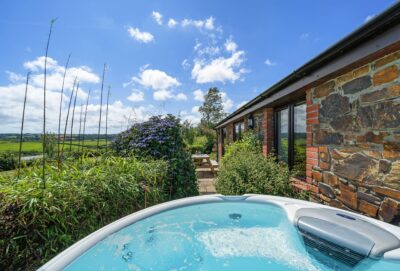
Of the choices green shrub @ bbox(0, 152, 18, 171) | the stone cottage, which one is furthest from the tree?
the stone cottage

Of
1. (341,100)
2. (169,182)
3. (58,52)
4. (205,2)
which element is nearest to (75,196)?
(169,182)

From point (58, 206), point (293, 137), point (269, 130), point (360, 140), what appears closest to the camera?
point (58, 206)

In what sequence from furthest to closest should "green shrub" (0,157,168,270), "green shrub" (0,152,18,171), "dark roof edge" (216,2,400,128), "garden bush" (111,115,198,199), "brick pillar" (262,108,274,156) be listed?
"green shrub" (0,152,18,171), "brick pillar" (262,108,274,156), "garden bush" (111,115,198,199), "green shrub" (0,157,168,270), "dark roof edge" (216,2,400,128)

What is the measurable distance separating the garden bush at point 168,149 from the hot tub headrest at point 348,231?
2480mm

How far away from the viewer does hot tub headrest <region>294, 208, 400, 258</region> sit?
1.69 m

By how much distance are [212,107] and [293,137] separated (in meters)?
31.2

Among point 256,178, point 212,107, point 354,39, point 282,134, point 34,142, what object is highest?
point 212,107

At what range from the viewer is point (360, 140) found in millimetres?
2408

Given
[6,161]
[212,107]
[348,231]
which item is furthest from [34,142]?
[212,107]

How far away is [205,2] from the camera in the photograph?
18.1 ft

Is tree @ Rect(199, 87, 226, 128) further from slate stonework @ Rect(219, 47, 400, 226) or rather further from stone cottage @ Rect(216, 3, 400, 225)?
slate stonework @ Rect(219, 47, 400, 226)

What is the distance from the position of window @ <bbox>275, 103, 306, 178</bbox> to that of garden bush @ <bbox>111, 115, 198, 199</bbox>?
90.9 inches

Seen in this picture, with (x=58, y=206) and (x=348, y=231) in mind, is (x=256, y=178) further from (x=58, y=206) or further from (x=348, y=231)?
(x=58, y=206)

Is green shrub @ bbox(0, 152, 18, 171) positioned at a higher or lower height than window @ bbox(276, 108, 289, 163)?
lower
